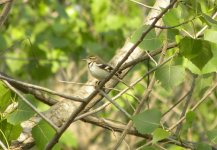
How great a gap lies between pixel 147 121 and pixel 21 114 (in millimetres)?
684

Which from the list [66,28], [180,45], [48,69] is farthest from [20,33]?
[180,45]

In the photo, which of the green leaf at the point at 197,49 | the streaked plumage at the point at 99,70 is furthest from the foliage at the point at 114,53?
the streaked plumage at the point at 99,70

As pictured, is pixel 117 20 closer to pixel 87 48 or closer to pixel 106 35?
pixel 106 35

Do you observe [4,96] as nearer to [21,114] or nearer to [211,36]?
[21,114]

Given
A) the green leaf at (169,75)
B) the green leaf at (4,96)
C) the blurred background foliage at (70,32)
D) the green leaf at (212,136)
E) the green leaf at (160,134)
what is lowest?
the blurred background foliage at (70,32)

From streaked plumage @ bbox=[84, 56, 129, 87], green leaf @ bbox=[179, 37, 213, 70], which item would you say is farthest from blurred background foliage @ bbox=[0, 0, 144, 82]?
green leaf @ bbox=[179, 37, 213, 70]

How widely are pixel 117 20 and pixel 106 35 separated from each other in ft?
0.88

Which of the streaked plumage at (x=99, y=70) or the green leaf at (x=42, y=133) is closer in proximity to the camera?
the green leaf at (x=42, y=133)

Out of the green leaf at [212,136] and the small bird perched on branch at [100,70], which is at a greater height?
the small bird perched on branch at [100,70]

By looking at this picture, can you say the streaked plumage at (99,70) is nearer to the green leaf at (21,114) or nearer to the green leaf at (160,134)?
the green leaf at (21,114)

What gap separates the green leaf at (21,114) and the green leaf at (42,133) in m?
0.14

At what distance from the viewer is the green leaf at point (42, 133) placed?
334 centimetres

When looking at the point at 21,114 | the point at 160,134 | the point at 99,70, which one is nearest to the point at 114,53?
the point at 99,70

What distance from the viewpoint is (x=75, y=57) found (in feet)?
26.6
